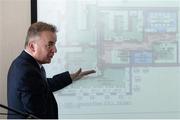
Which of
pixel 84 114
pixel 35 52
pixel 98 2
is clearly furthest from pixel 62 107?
pixel 98 2

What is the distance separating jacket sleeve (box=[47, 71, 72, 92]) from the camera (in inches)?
84.3

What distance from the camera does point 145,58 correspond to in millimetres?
2236

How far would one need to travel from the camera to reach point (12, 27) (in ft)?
7.09

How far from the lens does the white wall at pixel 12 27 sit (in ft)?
7.06

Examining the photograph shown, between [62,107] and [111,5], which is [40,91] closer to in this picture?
[62,107]

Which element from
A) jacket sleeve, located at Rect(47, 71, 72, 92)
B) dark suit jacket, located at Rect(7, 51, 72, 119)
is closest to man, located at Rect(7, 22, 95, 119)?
dark suit jacket, located at Rect(7, 51, 72, 119)

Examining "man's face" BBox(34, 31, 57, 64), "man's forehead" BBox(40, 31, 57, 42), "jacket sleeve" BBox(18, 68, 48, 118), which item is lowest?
"jacket sleeve" BBox(18, 68, 48, 118)

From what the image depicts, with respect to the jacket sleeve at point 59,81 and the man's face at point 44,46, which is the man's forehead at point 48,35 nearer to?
the man's face at point 44,46

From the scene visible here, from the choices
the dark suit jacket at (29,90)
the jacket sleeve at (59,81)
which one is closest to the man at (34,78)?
the dark suit jacket at (29,90)

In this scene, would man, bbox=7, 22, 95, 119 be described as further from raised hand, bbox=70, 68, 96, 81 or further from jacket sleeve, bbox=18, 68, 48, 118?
raised hand, bbox=70, 68, 96, 81

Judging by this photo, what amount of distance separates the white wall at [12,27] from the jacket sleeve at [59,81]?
0.98 ft

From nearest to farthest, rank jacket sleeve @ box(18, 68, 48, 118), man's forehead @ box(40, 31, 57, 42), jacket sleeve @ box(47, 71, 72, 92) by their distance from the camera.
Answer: jacket sleeve @ box(18, 68, 48, 118)
man's forehead @ box(40, 31, 57, 42)
jacket sleeve @ box(47, 71, 72, 92)

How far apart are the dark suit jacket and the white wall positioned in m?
0.45

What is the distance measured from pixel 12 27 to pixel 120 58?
744 millimetres
